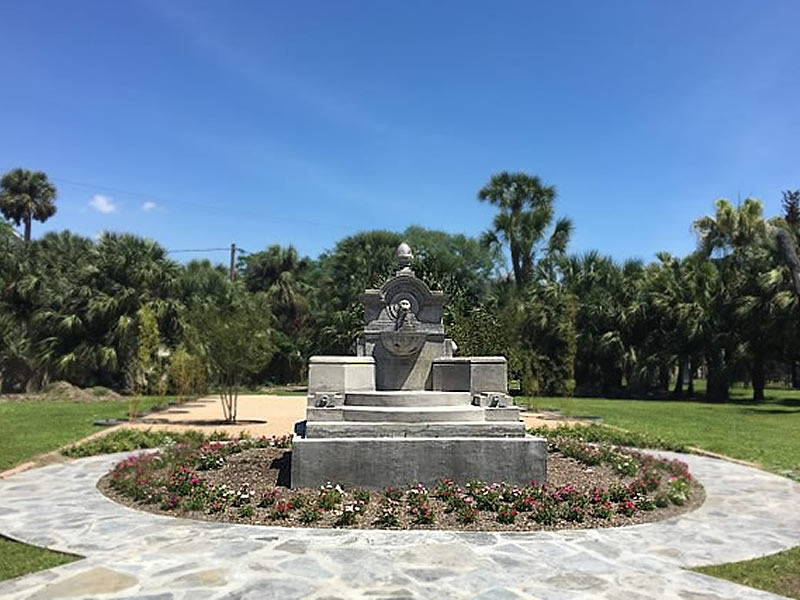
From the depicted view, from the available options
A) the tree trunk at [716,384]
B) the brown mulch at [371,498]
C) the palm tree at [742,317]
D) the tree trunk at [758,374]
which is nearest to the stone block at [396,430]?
the brown mulch at [371,498]

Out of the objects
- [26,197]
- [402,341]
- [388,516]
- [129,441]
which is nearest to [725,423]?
[402,341]

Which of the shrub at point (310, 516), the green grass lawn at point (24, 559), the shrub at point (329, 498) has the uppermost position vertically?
the shrub at point (329, 498)

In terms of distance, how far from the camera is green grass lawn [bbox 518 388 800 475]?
38.8ft

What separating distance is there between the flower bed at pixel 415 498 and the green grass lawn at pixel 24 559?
1.55 meters

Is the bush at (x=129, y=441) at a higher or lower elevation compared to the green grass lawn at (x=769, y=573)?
higher

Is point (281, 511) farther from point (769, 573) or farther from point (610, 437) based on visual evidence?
point (610, 437)

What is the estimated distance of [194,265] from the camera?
31688mm

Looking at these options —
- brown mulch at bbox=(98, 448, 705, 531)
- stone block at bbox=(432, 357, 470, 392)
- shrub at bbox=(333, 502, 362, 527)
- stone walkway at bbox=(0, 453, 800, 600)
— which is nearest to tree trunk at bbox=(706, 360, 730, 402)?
brown mulch at bbox=(98, 448, 705, 531)

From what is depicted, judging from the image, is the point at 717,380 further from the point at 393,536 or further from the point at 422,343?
the point at 393,536

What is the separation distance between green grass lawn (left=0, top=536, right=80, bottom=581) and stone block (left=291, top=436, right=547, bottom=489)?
2764 millimetres

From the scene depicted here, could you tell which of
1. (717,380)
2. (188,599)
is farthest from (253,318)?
(717,380)

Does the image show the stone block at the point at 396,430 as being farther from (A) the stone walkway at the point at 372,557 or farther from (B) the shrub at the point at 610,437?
(B) the shrub at the point at 610,437

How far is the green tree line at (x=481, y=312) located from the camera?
21.4 metres

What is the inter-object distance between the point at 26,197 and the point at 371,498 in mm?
44517
